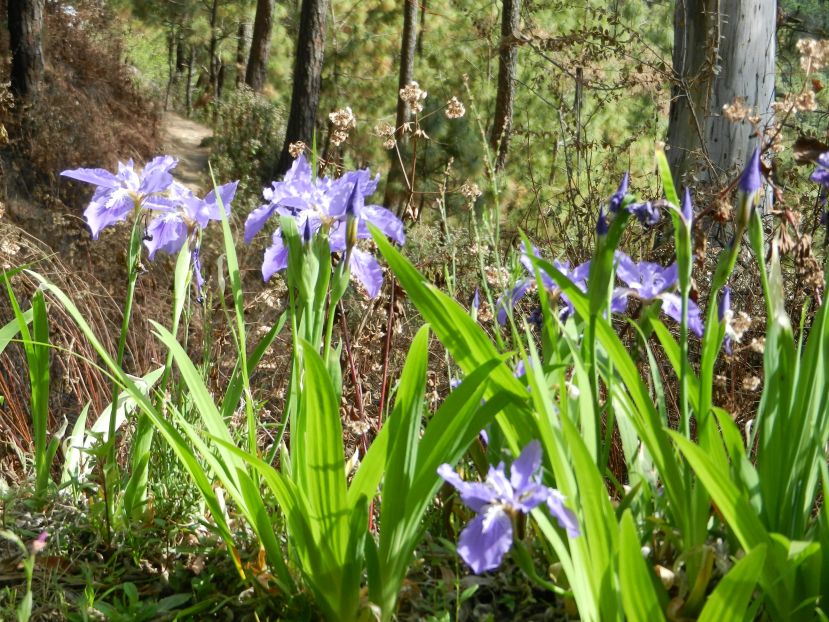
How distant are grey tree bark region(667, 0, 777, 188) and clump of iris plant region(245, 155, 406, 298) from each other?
3.31 metres

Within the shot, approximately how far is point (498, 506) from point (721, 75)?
4.18 meters

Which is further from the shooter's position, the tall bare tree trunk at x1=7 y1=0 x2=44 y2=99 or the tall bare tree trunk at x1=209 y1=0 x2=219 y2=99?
the tall bare tree trunk at x1=209 y1=0 x2=219 y2=99

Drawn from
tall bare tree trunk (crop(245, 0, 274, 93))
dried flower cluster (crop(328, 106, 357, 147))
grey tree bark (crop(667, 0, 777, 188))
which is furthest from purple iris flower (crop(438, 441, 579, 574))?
tall bare tree trunk (crop(245, 0, 274, 93))

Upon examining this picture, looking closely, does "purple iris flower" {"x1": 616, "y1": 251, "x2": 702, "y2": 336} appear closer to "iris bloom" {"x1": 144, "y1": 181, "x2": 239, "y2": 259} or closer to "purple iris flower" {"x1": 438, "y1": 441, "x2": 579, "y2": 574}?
"purple iris flower" {"x1": 438, "y1": 441, "x2": 579, "y2": 574}

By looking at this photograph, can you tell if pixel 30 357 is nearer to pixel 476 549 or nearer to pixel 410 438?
pixel 410 438

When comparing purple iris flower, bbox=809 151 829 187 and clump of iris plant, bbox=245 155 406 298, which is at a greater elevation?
purple iris flower, bbox=809 151 829 187

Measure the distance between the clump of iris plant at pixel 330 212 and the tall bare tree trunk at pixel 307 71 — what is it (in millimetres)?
9018

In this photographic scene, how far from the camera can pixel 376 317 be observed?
256 centimetres

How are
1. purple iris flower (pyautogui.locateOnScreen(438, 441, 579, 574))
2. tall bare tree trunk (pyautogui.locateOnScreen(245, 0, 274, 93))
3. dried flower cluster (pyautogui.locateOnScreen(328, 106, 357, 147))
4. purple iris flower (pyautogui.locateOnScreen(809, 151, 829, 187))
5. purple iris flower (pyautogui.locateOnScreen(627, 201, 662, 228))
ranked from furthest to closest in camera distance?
tall bare tree trunk (pyautogui.locateOnScreen(245, 0, 274, 93)) < dried flower cluster (pyautogui.locateOnScreen(328, 106, 357, 147)) < purple iris flower (pyautogui.locateOnScreen(809, 151, 829, 187)) < purple iris flower (pyautogui.locateOnScreen(627, 201, 662, 228)) < purple iris flower (pyautogui.locateOnScreen(438, 441, 579, 574))

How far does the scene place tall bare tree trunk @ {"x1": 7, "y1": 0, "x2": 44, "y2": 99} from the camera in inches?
329

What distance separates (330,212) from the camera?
1.55m

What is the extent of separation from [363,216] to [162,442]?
0.82 m

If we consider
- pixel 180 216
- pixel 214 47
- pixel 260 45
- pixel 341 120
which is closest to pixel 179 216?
pixel 180 216

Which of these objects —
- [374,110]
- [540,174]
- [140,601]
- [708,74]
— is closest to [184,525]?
[140,601]
